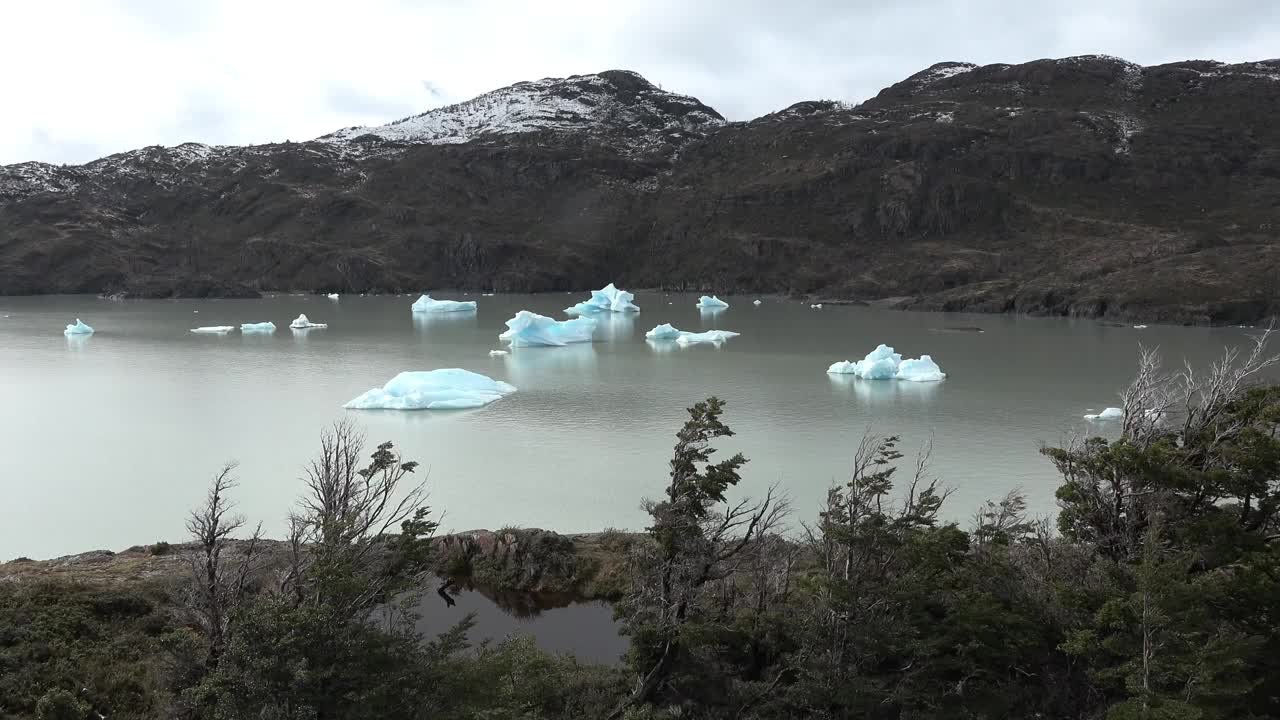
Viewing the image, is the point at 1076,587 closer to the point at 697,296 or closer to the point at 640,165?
the point at 697,296

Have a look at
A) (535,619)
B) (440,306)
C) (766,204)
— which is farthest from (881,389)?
(766,204)

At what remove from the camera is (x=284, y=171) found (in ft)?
339

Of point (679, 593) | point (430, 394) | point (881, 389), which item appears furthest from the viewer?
point (881, 389)

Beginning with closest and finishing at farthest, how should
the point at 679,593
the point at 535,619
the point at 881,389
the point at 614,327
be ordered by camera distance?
the point at 679,593, the point at 535,619, the point at 881,389, the point at 614,327

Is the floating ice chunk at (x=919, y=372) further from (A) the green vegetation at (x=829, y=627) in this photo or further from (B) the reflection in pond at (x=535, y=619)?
(B) the reflection in pond at (x=535, y=619)

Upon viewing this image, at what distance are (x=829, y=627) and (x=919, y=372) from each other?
63.1 ft

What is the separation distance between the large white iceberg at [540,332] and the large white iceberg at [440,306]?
15.4 m

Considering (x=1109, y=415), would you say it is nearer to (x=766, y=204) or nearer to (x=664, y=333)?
(x=664, y=333)

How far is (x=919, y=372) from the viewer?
82.3ft

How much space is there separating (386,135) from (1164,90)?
107 meters

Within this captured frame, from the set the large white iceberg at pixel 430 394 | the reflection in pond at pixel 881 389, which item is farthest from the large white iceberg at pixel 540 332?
the reflection in pond at pixel 881 389

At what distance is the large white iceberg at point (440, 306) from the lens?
5006 cm

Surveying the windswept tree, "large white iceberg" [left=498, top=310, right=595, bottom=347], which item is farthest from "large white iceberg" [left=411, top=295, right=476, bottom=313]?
the windswept tree

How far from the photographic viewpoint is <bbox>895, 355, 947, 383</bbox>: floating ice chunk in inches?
984
